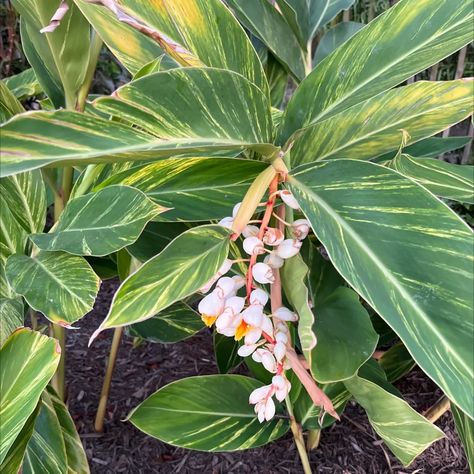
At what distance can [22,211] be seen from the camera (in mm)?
849

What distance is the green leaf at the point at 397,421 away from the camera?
61cm

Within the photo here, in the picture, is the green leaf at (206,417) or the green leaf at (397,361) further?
the green leaf at (397,361)

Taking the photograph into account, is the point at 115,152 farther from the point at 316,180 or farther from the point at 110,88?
the point at 110,88

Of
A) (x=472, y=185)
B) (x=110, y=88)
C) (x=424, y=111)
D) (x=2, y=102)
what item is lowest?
(x=110, y=88)

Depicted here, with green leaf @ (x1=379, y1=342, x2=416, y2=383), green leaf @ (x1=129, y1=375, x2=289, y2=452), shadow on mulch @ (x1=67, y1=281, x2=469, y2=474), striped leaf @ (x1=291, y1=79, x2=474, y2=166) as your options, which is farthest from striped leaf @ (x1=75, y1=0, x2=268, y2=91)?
shadow on mulch @ (x1=67, y1=281, x2=469, y2=474)

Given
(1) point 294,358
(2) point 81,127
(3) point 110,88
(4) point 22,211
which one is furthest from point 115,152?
(3) point 110,88

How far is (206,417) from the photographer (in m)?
0.88

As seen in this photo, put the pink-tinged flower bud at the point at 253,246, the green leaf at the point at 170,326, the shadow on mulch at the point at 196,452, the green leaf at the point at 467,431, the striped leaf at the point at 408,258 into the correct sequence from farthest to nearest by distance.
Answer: the shadow on mulch at the point at 196,452
the green leaf at the point at 170,326
the green leaf at the point at 467,431
the pink-tinged flower bud at the point at 253,246
the striped leaf at the point at 408,258

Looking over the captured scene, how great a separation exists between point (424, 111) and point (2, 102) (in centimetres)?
57

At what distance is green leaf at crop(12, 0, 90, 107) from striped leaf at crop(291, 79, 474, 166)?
14.3 inches

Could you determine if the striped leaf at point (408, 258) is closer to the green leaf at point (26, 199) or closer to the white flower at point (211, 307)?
the white flower at point (211, 307)

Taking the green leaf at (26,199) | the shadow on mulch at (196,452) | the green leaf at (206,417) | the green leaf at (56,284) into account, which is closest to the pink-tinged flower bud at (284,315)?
the green leaf at (56,284)

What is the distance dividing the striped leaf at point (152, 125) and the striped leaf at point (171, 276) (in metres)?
0.09

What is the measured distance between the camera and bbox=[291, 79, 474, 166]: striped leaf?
0.50 metres
